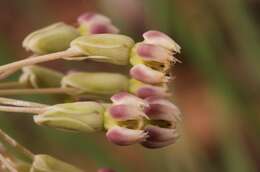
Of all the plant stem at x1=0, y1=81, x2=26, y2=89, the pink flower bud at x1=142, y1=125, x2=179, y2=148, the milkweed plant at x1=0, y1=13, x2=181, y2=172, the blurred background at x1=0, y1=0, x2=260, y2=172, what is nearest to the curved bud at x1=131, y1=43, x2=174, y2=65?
the milkweed plant at x1=0, y1=13, x2=181, y2=172

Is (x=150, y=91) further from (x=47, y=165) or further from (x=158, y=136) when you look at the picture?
Answer: (x=47, y=165)

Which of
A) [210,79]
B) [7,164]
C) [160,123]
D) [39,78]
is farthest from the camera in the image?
[210,79]

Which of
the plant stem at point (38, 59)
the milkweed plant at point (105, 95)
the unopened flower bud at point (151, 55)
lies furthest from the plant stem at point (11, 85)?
the unopened flower bud at point (151, 55)

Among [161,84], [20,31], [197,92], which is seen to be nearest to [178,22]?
[161,84]

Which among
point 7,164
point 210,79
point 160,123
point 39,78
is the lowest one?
point 7,164

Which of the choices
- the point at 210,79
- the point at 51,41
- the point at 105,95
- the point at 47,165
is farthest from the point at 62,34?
the point at 210,79

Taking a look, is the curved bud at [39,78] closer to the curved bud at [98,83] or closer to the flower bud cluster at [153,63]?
the curved bud at [98,83]

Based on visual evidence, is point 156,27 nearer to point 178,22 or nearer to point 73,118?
point 178,22

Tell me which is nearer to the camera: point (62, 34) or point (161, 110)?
point (161, 110)
